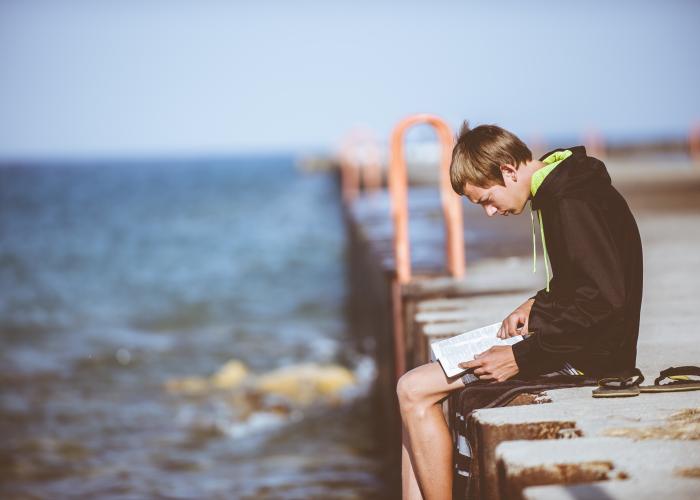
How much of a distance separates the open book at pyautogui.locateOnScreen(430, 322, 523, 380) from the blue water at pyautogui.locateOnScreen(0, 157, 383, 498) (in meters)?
3.25

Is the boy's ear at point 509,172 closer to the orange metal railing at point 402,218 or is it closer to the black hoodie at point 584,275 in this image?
the black hoodie at point 584,275

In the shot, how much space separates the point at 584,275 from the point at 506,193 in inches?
16.0

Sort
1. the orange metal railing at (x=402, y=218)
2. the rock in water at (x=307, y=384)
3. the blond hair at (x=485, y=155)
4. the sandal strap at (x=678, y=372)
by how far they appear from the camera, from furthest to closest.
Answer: the rock in water at (x=307, y=384), the orange metal railing at (x=402, y=218), the sandal strap at (x=678, y=372), the blond hair at (x=485, y=155)

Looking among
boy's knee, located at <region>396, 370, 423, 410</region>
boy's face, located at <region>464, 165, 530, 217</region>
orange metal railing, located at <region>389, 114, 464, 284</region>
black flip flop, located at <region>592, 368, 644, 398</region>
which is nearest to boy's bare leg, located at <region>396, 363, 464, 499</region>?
boy's knee, located at <region>396, 370, 423, 410</region>

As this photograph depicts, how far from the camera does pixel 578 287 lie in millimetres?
2617

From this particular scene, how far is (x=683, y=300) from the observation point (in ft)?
15.7

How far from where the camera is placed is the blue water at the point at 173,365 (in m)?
6.60

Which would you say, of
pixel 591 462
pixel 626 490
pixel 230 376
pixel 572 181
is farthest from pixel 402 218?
pixel 230 376

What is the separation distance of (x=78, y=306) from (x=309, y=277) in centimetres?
539

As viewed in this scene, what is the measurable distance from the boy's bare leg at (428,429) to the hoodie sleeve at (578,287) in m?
0.37

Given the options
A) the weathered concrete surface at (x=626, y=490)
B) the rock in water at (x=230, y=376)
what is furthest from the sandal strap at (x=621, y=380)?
the rock in water at (x=230, y=376)

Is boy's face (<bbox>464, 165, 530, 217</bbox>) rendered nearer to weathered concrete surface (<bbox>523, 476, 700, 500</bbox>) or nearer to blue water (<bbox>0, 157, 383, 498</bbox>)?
weathered concrete surface (<bbox>523, 476, 700, 500</bbox>)

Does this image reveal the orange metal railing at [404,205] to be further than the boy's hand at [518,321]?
Yes

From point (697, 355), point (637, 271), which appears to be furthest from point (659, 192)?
point (637, 271)
